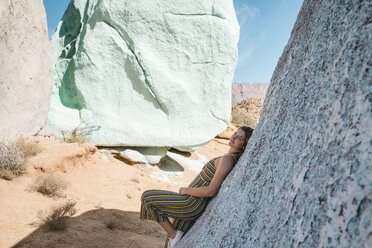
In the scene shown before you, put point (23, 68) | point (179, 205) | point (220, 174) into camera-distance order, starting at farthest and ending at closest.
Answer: point (23, 68) → point (179, 205) → point (220, 174)

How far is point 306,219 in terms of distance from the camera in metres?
0.67

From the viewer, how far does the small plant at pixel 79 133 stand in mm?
5859

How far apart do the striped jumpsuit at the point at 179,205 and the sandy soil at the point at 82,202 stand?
2.92ft

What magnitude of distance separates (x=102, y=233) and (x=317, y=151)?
2756 millimetres

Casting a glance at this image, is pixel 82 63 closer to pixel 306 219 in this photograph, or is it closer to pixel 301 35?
pixel 301 35

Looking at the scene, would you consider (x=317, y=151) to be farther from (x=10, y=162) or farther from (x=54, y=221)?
(x=10, y=162)

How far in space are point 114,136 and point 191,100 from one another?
8.93ft

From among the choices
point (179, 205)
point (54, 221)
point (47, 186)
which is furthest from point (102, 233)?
point (179, 205)

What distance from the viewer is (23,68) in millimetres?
4691

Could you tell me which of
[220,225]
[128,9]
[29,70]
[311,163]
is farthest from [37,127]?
[311,163]

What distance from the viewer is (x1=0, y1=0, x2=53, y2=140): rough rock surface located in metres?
4.25

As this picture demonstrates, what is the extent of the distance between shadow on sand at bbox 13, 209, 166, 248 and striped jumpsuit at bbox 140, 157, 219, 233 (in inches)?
32.4

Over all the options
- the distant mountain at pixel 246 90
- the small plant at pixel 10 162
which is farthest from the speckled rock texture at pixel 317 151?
the distant mountain at pixel 246 90

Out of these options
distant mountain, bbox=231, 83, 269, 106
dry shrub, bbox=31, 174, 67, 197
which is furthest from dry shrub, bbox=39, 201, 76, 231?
distant mountain, bbox=231, 83, 269, 106
